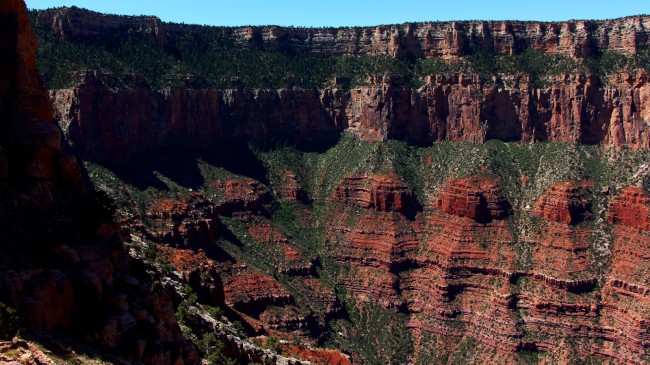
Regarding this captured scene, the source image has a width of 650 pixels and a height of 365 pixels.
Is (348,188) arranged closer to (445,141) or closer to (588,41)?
(445,141)

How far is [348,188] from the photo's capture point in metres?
140

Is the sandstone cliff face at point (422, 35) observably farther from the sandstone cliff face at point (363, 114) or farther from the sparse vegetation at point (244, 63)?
the sandstone cliff face at point (363, 114)

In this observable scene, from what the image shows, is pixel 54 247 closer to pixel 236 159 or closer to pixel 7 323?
pixel 7 323

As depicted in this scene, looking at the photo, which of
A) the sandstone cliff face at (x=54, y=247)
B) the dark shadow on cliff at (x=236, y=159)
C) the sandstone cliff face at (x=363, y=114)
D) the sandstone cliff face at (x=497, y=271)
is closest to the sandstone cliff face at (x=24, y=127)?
the sandstone cliff face at (x=54, y=247)

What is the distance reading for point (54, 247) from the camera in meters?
42.0

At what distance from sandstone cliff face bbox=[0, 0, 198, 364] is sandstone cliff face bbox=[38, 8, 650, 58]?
283 ft

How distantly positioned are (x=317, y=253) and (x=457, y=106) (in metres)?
37.8

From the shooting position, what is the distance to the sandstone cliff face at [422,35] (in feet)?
441

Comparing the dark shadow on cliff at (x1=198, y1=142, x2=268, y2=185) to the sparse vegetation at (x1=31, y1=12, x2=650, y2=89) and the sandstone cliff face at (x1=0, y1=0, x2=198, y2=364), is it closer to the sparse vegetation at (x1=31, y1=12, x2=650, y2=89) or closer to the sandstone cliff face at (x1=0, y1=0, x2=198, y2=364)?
the sparse vegetation at (x1=31, y1=12, x2=650, y2=89)

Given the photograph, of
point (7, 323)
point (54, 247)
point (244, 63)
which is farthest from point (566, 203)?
point (7, 323)

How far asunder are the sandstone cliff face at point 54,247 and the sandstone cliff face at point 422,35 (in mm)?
86152

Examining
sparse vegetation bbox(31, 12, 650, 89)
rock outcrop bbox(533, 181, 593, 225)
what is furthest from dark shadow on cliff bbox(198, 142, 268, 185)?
rock outcrop bbox(533, 181, 593, 225)

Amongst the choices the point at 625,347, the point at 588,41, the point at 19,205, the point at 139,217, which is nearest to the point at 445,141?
the point at 588,41

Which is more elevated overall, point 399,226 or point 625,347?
point 399,226
